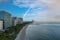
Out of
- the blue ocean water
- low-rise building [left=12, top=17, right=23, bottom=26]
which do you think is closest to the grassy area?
low-rise building [left=12, top=17, right=23, bottom=26]

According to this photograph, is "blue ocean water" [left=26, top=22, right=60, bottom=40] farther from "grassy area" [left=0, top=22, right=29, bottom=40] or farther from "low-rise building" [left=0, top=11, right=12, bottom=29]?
"low-rise building" [left=0, top=11, right=12, bottom=29]

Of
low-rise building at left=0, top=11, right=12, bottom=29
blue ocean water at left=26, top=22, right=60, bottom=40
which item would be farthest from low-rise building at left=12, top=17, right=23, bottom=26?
blue ocean water at left=26, top=22, right=60, bottom=40

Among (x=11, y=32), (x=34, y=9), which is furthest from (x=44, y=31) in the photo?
(x=11, y=32)

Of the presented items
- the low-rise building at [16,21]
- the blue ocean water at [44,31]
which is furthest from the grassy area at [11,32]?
the blue ocean water at [44,31]

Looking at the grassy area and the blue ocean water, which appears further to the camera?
the grassy area

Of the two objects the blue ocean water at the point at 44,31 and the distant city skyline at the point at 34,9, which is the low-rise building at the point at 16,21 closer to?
the distant city skyline at the point at 34,9

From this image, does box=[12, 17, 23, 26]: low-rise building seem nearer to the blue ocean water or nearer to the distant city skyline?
the distant city skyline

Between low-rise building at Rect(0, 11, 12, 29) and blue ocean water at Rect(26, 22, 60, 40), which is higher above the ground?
low-rise building at Rect(0, 11, 12, 29)

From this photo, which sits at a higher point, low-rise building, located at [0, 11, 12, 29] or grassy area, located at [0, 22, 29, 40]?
low-rise building, located at [0, 11, 12, 29]

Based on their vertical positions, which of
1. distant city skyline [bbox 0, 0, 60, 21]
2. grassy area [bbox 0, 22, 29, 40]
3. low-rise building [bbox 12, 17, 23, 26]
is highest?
distant city skyline [bbox 0, 0, 60, 21]

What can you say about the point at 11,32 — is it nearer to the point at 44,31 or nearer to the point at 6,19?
the point at 6,19
